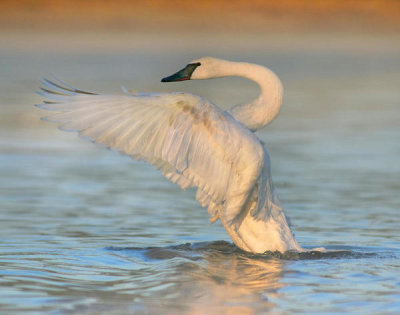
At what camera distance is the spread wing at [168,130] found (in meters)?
7.91

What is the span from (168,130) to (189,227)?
241 centimetres

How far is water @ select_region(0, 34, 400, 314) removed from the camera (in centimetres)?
719

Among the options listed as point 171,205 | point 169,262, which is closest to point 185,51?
point 171,205

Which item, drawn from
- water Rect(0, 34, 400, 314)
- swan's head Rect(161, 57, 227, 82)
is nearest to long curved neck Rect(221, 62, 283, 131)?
swan's head Rect(161, 57, 227, 82)

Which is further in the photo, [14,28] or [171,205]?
[14,28]

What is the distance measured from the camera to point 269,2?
54.1 m

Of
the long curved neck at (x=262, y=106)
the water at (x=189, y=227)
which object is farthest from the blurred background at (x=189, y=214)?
the long curved neck at (x=262, y=106)

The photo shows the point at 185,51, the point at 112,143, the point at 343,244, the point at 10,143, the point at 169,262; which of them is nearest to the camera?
the point at 112,143

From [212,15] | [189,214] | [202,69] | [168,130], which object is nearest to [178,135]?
[168,130]

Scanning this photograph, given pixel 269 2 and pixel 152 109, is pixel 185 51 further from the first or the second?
pixel 152 109

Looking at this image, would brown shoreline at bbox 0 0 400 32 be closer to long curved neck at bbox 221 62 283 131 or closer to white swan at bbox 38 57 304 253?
long curved neck at bbox 221 62 283 131

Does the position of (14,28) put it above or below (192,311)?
above

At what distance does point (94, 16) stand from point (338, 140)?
128 feet

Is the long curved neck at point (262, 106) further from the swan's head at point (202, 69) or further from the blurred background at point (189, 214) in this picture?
the blurred background at point (189, 214)
